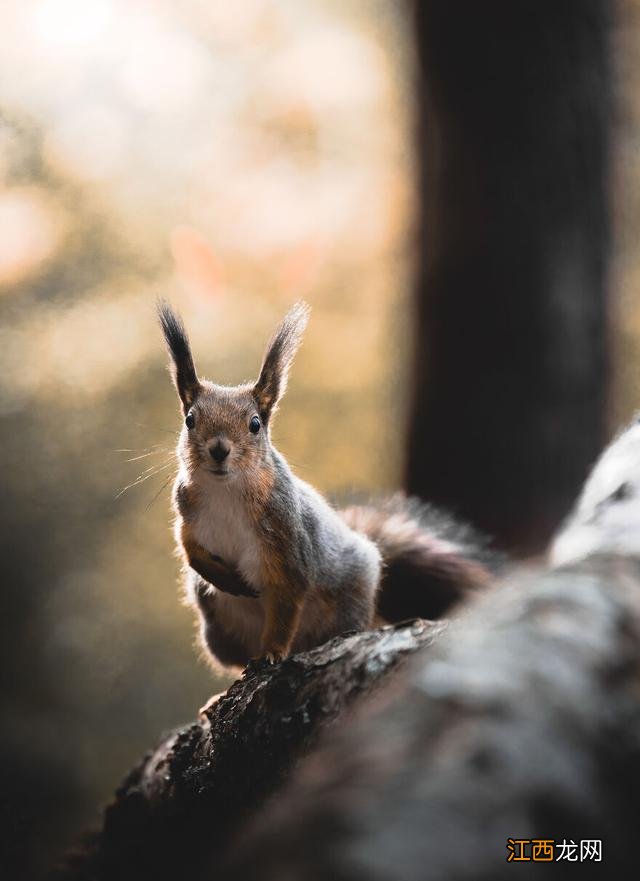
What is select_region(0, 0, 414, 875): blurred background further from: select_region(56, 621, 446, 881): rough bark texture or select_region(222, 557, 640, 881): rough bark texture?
select_region(222, 557, 640, 881): rough bark texture

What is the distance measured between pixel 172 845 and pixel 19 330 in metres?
2.03

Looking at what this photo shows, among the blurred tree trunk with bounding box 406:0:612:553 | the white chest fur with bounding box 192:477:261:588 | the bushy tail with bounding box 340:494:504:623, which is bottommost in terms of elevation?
the white chest fur with bounding box 192:477:261:588

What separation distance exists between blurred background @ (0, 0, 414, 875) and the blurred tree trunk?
0.33 meters

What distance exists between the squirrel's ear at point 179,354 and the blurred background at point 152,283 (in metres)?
1.30

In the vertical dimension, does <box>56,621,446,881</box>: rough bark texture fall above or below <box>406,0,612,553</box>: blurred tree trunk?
below

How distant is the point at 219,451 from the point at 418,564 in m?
0.59

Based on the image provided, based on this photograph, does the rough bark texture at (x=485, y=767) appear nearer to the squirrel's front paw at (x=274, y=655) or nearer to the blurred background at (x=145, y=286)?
the squirrel's front paw at (x=274, y=655)

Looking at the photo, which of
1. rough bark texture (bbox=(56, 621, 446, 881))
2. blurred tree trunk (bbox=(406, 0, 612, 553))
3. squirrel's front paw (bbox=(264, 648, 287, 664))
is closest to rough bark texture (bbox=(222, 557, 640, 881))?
rough bark texture (bbox=(56, 621, 446, 881))

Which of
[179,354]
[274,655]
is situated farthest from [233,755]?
[179,354]

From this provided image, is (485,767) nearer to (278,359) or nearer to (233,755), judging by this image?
(233,755)

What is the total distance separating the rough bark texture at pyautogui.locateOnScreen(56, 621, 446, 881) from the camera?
3.29 ft

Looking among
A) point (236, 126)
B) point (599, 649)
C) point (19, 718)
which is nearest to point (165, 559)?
point (19, 718)

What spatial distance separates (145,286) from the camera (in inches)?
124

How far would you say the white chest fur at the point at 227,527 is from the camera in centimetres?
148
